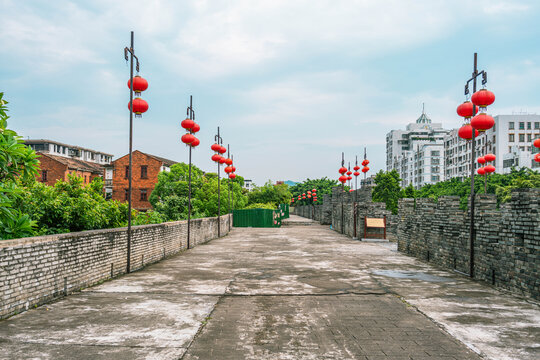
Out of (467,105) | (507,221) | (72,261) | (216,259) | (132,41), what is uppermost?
(132,41)

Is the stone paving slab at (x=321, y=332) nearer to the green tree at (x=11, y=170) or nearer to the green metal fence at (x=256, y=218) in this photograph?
the green tree at (x=11, y=170)

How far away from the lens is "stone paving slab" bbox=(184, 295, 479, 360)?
4.51 meters

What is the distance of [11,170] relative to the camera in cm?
722

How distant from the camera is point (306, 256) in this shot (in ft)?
44.8

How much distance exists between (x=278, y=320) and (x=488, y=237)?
Result: 5.95 metres

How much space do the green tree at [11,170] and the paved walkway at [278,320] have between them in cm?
167

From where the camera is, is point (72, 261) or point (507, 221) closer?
point (72, 261)

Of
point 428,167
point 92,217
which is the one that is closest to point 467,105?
point 92,217

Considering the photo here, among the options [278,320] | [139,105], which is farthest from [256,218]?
[278,320]

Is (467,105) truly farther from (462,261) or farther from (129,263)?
(129,263)

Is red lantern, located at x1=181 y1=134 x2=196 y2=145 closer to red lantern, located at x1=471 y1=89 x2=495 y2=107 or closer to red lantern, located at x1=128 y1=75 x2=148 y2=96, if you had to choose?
red lantern, located at x1=128 y1=75 x2=148 y2=96

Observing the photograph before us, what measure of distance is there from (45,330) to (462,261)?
9.66 meters

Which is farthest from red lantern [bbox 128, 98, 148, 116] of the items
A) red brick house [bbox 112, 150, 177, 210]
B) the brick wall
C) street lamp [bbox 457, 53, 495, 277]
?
red brick house [bbox 112, 150, 177, 210]

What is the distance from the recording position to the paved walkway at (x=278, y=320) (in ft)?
15.0
